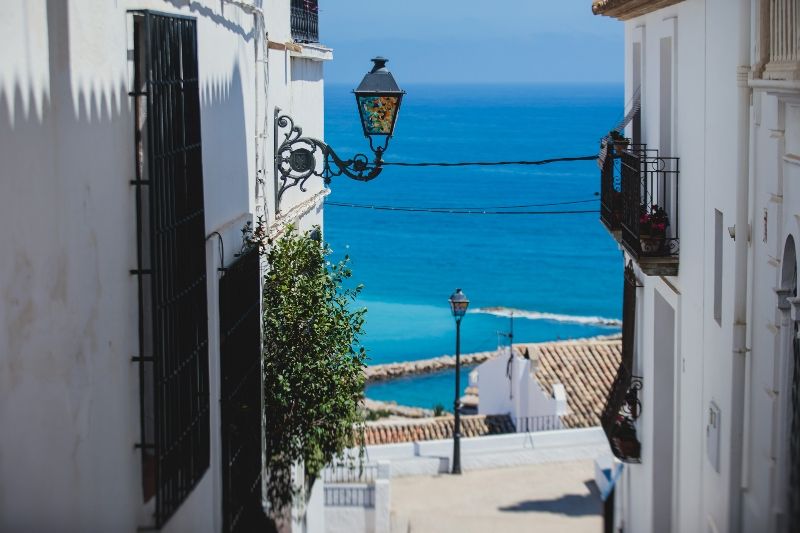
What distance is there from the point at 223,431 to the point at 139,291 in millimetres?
2489

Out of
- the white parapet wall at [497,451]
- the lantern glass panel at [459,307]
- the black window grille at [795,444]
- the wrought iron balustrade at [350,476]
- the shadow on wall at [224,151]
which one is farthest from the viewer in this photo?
the white parapet wall at [497,451]

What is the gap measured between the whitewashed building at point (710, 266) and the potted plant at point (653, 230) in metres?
0.02

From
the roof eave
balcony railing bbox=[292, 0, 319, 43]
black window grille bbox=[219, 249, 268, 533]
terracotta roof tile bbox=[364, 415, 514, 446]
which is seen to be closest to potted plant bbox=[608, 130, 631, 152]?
the roof eave

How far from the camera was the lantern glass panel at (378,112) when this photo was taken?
11.1 m

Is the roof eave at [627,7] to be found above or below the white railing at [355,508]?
above

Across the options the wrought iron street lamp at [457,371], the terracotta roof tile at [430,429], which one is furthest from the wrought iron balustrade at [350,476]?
the terracotta roof tile at [430,429]

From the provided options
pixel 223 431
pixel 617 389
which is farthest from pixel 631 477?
pixel 223 431

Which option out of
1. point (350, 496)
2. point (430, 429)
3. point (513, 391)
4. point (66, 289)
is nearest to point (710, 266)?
point (66, 289)

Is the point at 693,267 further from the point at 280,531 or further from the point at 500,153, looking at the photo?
the point at 500,153

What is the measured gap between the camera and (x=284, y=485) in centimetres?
1040

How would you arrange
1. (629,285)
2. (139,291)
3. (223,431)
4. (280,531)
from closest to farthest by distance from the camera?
(139,291) → (223,431) → (280,531) → (629,285)

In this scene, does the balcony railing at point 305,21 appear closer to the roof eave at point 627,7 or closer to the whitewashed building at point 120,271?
the roof eave at point 627,7

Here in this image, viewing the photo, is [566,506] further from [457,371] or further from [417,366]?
[417,366]

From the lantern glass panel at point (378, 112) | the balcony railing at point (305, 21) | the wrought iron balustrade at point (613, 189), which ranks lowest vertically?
the wrought iron balustrade at point (613, 189)
